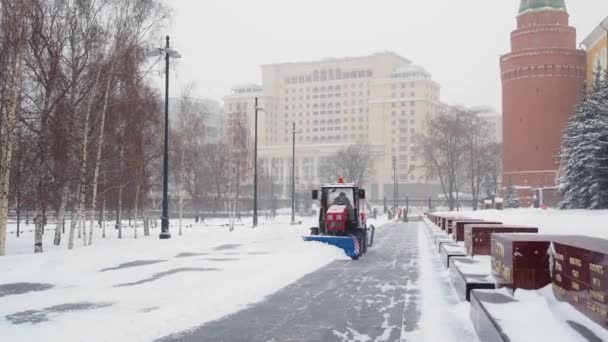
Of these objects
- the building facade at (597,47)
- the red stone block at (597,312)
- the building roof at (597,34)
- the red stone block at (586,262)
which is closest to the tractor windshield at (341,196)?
the red stone block at (586,262)

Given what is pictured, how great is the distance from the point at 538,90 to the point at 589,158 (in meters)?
31.3

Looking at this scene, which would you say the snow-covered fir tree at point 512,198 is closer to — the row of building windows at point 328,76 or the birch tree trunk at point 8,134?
the birch tree trunk at point 8,134

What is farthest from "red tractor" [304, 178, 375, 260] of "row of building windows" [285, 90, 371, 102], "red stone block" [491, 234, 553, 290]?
"row of building windows" [285, 90, 371, 102]

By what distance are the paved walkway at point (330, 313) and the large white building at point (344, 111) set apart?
416 ft

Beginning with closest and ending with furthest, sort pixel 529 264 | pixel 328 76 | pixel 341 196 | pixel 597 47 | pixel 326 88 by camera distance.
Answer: pixel 529 264, pixel 341 196, pixel 597 47, pixel 326 88, pixel 328 76

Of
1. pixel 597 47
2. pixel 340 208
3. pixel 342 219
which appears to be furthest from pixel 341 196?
pixel 597 47

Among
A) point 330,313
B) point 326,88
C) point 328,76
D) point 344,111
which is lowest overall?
point 330,313

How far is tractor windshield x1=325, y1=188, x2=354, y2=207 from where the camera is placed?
67.2ft

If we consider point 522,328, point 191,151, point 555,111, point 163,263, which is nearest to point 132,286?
point 163,263

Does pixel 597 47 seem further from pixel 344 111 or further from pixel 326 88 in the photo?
pixel 326 88

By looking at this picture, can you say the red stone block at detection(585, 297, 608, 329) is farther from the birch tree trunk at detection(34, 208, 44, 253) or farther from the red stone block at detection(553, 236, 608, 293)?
the birch tree trunk at detection(34, 208, 44, 253)

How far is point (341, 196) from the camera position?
67.4 ft

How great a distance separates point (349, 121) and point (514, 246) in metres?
168

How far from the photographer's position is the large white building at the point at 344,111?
152m
